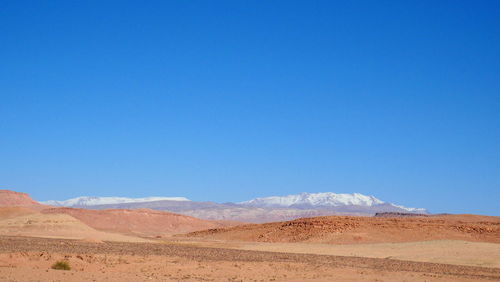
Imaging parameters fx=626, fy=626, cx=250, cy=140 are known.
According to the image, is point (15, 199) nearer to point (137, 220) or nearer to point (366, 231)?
point (137, 220)

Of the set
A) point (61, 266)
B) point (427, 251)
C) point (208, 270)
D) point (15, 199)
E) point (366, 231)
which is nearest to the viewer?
point (61, 266)

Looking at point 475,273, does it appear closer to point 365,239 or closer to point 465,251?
point 465,251

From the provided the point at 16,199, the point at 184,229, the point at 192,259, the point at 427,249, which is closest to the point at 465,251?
the point at 427,249

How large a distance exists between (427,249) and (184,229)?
66209mm

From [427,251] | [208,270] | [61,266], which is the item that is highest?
[427,251]

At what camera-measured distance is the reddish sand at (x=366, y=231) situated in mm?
58188

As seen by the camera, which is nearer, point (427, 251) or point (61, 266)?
point (61, 266)

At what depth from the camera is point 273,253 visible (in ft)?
142

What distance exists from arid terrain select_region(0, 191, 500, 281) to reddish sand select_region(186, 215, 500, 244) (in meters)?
0.09

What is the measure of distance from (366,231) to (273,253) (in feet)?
66.2

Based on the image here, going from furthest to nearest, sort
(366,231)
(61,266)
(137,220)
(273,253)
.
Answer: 1. (137,220)
2. (366,231)
3. (273,253)
4. (61,266)

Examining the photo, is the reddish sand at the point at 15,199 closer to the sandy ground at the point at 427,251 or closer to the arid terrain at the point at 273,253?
the arid terrain at the point at 273,253

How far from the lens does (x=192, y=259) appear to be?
34.4 m

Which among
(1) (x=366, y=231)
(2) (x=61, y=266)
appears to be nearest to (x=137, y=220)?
(1) (x=366, y=231)
